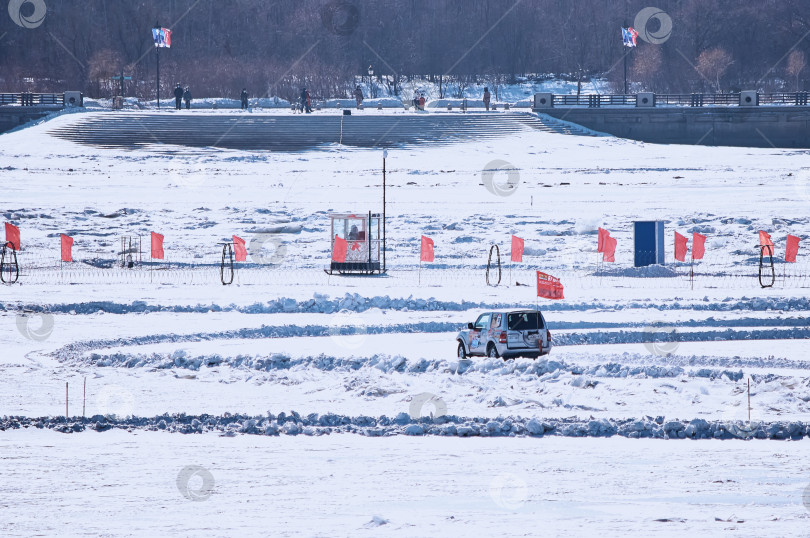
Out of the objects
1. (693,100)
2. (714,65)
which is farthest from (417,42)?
(693,100)

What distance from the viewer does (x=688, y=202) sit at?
1578 inches

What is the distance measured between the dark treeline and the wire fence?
49947 millimetres

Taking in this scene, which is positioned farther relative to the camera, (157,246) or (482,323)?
(157,246)

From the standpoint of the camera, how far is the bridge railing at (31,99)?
198ft

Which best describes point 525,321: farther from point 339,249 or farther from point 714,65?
point 714,65

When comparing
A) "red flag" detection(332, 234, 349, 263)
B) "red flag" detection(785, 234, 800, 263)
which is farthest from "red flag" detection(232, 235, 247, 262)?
"red flag" detection(785, 234, 800, 263)

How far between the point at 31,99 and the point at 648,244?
1692 inches

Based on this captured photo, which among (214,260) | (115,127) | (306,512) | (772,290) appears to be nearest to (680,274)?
(772,290)

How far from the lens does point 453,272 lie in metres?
30.8

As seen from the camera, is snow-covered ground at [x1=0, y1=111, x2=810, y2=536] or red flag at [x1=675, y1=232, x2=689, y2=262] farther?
red flag at [x1=675, y1=232, x2=689, y2=262]

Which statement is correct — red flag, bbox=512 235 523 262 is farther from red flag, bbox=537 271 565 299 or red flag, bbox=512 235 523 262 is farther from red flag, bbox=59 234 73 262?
red flag, bbox=59 234 73 262

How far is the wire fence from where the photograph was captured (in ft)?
93.1

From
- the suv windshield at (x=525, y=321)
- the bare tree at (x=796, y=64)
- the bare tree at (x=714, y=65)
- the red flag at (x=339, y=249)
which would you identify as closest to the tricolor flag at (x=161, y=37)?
the red flag at (x=339, y=249)

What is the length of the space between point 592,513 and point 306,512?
9.80 feet
